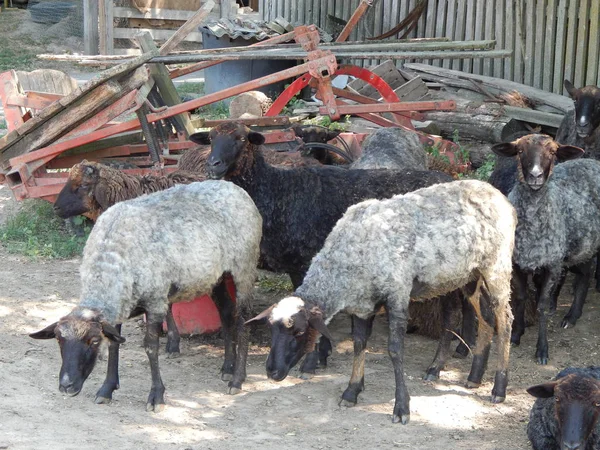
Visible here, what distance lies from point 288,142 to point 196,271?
3.59 meters

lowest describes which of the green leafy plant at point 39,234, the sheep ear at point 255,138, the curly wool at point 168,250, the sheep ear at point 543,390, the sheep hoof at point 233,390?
the sheep hoof at point 233,390

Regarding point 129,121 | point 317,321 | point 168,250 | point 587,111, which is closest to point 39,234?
point 129,121

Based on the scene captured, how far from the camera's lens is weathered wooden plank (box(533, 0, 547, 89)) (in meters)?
13.0

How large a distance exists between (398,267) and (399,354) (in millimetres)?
642

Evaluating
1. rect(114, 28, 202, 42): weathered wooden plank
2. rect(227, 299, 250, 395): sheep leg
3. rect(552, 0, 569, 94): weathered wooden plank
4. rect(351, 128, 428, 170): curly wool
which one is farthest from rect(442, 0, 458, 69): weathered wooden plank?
rect(227, 299, 250, 395): sheep leg

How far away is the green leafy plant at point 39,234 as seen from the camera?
9.62 meters

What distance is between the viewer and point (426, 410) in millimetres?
6539

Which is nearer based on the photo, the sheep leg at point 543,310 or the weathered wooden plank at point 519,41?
the sheep leg at point 543,310

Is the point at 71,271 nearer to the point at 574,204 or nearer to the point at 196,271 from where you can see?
the point at 196,271

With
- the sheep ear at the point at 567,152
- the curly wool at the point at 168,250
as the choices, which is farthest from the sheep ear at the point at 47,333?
the sheep ear at the point at 567,152

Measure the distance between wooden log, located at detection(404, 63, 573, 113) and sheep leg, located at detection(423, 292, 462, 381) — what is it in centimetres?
526

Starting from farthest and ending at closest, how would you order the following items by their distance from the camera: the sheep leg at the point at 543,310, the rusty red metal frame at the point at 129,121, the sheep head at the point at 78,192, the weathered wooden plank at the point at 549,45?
the weathered wooden plank at the point at 549,45
the rusty red metal frame at the point at 129,121
the sheep head at the point at 78,192
the sheep leg at the point at 543,310

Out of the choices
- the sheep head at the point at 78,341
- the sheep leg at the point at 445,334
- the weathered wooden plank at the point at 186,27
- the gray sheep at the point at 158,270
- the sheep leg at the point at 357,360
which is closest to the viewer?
the sheep head at the point at 78,341

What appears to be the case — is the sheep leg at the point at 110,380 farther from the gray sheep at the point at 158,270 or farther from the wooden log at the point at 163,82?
the wooden log at the point at 163,82
